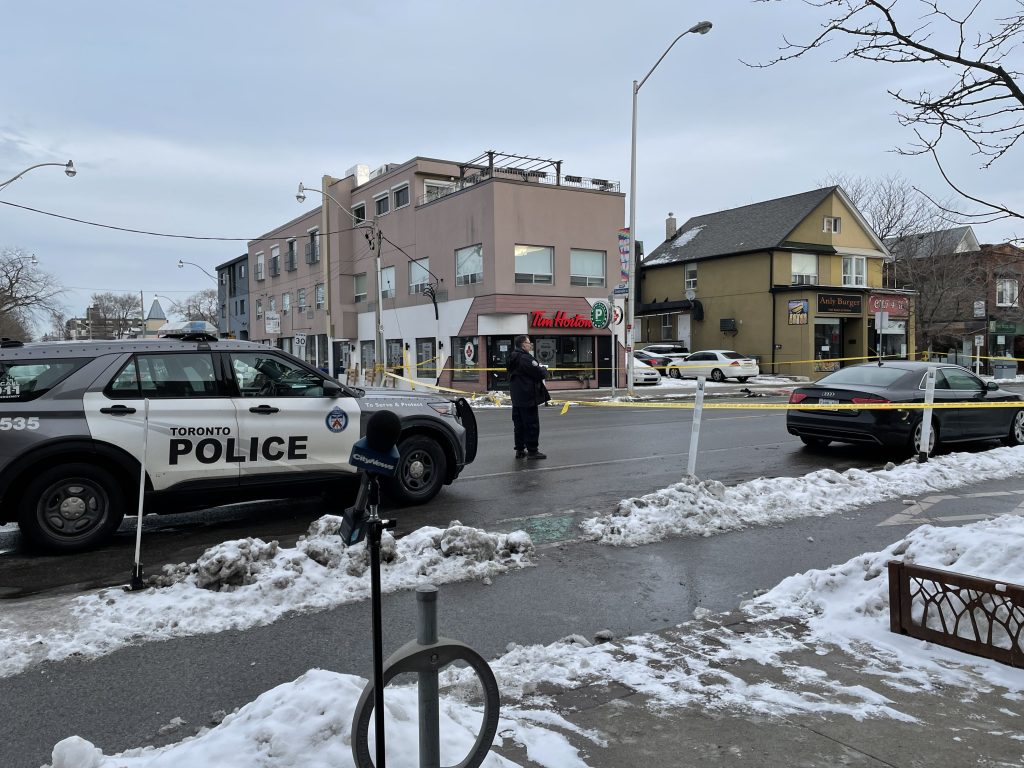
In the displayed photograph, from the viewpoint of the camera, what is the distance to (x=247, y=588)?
5.02 metres

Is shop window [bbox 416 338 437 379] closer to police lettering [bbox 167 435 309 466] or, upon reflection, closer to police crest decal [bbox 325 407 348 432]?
A: police crest decal [bbox 325 407 348 432]

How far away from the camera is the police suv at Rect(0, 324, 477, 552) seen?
609 centimetres

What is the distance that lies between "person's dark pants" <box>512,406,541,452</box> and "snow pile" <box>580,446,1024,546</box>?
4.03 m

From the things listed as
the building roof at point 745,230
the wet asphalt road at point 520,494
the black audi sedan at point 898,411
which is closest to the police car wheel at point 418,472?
the wet asphalt road at point 520,494

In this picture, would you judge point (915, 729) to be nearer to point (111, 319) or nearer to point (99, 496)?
point (99, 496)

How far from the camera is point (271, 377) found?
7230mm

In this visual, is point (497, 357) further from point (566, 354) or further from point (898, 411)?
point (898, 411)

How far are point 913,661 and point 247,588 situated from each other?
4.03 metres

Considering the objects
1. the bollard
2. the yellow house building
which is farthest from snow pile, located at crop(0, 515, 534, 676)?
the yellow house building

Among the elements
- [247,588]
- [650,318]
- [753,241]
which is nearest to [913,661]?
[247,588]

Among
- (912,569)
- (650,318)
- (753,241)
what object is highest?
(753,241)

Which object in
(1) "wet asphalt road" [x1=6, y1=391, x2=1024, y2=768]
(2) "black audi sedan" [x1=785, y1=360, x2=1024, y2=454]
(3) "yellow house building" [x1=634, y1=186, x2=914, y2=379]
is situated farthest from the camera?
(3) "yellow house building" [x1=634, y1=186, x2=914, y2=379]

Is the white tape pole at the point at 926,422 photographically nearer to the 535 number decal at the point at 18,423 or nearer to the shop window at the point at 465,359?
the 535 number decal at the point at 18,423

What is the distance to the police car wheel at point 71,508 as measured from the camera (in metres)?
6.05
